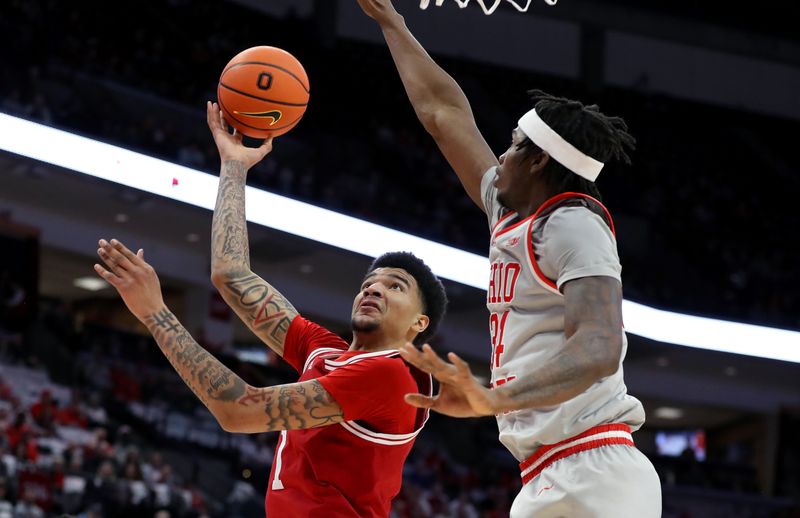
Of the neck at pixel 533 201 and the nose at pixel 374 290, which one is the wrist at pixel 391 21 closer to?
the nose at pixel 374 290

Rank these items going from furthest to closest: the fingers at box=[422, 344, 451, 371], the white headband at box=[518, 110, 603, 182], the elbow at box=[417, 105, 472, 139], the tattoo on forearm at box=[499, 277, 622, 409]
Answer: the elbow at box=[417, 105, 472, 139] → the white headband at box=[518, 110, 603, 182] → the tattoo on forearm at box=[499, 277, 622, 409] → the fingers at box=[422, 344, 451, 371]

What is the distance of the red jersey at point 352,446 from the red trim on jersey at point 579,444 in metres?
0.73

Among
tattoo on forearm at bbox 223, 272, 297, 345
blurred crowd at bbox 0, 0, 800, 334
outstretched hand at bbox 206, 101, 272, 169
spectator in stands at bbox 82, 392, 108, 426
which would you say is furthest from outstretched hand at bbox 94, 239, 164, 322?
blurred crowd at bbox 0, 0, 800, 334

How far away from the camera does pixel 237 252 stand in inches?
125

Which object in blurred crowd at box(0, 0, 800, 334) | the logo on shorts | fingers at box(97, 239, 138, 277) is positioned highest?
blurred crowd at box(0, 0, 800, 334)

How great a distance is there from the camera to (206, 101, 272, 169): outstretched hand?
3268mm

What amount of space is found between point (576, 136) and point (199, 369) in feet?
3.63

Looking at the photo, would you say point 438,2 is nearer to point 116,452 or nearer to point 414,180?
point 116,452

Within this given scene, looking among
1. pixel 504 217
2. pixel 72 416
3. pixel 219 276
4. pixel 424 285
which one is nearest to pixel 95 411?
pixel 72 416

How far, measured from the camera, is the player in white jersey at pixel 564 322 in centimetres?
222

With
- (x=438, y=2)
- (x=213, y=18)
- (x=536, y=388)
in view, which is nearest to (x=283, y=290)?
(x=213, y=18)

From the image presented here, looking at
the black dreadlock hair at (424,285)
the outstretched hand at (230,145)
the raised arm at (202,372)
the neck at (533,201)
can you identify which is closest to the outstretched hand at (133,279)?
the raised arm at (202,372)

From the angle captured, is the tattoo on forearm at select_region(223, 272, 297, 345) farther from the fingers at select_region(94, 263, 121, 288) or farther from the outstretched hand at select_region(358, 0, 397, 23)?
the outstretched hand at select_region(358, 0, 397, 23)

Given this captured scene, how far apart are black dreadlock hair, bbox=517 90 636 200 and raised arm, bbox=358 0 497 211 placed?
1.52ft
